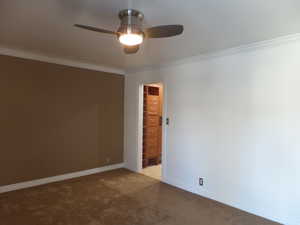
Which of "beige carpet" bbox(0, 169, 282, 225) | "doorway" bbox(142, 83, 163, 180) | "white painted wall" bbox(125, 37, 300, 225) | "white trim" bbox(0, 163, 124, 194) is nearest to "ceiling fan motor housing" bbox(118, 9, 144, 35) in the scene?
"white painted wall" bbox(125, 37, 300, 225)

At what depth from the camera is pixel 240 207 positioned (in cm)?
300

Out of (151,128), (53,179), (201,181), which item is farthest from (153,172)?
(53,179)

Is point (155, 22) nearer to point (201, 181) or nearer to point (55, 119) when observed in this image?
point (201, 181)

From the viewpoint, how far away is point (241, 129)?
3.00 metres

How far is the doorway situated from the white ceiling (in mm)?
1819

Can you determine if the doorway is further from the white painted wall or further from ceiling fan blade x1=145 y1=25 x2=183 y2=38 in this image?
ceiling fan blade x1=145 y1=25 x2=183 y2=38

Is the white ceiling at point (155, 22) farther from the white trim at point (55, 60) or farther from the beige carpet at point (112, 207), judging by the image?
the beige carpet at point (112, 207)

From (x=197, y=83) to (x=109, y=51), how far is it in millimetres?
1539

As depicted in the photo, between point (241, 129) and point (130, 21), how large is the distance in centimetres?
212

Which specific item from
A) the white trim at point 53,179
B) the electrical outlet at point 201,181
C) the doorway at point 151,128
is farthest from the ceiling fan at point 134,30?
the white trim at point 53,179

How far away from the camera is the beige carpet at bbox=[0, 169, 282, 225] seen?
266 cm

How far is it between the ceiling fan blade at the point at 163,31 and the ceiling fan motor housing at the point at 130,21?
86mm

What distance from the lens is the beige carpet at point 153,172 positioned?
4.46 m

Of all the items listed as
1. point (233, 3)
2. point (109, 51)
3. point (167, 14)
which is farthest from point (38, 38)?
point (233, 3)
